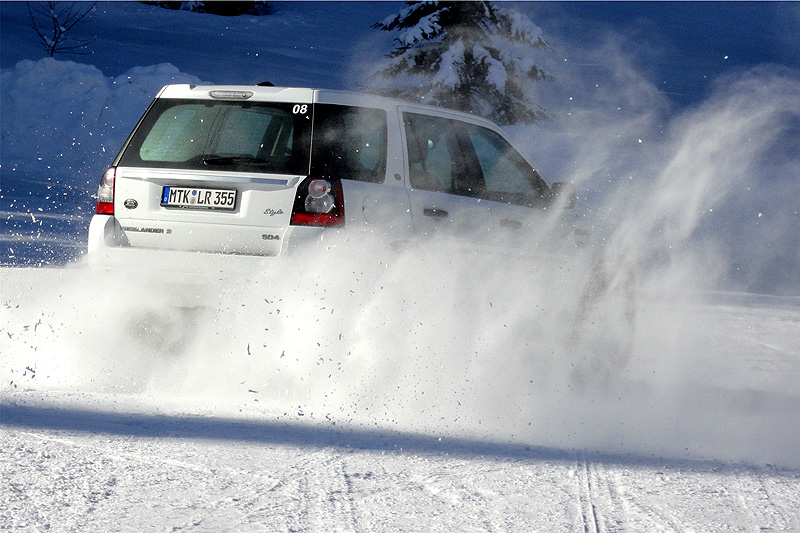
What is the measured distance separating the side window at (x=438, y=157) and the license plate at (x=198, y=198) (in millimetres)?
1009

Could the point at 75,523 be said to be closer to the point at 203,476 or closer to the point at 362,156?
A: the point at 203,476

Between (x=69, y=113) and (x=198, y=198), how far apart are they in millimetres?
21138

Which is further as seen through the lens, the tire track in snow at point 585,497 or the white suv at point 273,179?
the white suv at point 273,179

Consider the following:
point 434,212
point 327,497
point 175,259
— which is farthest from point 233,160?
point 327,497

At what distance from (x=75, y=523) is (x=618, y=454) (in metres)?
2.38

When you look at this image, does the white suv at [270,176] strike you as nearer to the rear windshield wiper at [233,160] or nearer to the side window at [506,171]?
the rear windshield wiper at [233,160]

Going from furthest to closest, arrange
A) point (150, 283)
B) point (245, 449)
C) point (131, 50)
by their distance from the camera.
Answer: point (131, 50)
point (150, 283)
point (245, 449)

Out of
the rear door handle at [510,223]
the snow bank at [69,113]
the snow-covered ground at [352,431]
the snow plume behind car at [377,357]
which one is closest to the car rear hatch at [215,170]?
the snow plume behind car at [377,357]

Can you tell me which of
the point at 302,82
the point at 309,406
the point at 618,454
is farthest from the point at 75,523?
the point at 302,82

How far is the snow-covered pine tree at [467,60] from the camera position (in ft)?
97.4

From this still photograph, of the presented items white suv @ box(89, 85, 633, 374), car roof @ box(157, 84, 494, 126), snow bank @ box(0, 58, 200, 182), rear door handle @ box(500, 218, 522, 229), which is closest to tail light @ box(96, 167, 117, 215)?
white suv @ box(89, 85, 633, 374)

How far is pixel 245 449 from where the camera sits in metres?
4.20

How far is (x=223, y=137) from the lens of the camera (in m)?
5.44

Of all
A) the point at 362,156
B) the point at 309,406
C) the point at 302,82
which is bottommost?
the point at 302,82
